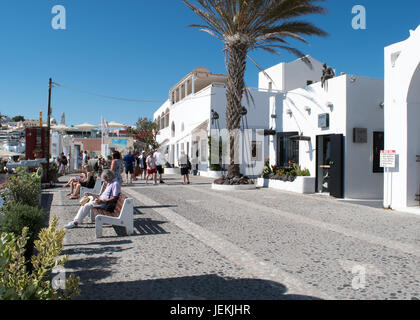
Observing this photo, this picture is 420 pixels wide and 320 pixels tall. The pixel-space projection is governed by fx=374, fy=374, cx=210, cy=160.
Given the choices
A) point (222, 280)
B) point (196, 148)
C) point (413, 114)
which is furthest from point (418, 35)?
point (196, 148)

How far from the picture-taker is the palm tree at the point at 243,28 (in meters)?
13.8

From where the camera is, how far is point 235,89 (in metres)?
15.4

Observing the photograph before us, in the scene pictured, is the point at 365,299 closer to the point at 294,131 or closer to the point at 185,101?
the point at 294,131

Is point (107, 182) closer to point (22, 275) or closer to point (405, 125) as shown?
point (22, 275)

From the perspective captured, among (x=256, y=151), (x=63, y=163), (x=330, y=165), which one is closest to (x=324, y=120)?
(x=330, y=165)

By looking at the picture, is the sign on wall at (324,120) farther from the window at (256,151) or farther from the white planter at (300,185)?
the window at (256,151)

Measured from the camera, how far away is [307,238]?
245 inches

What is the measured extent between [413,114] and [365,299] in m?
7.41

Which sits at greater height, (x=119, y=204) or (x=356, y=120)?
(x=356, y=120)

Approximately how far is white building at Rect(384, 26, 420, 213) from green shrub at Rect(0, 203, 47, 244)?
27.7 ft

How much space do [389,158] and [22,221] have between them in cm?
867

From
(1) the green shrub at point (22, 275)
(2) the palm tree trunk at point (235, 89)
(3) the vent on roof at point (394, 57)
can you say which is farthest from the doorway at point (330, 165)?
(1) the green shrub at point (22, 275)

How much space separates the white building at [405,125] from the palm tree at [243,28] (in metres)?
5.18
